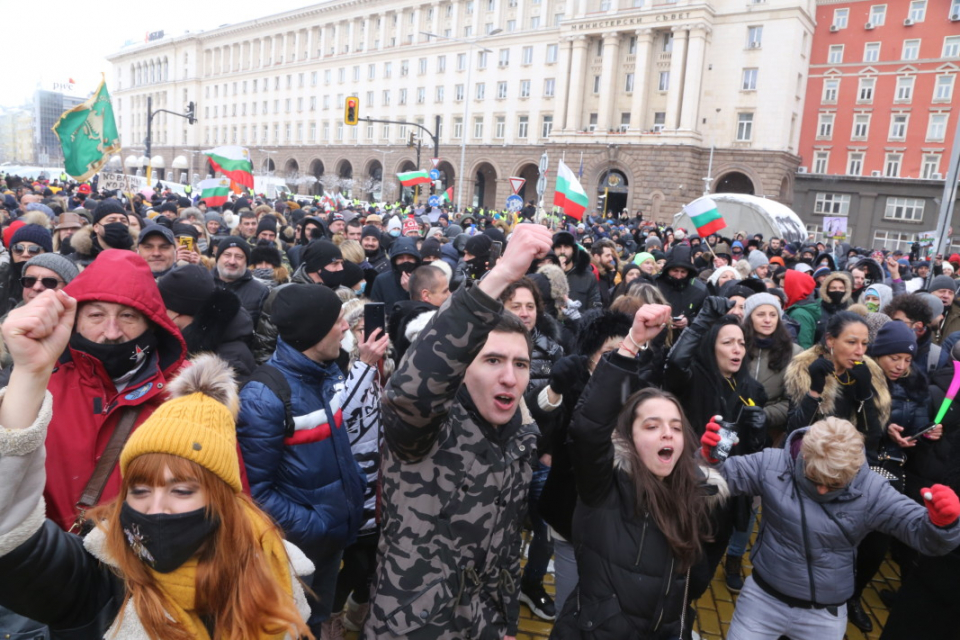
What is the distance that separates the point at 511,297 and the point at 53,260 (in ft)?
8.99

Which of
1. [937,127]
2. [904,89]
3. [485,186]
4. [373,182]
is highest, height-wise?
[904,89]

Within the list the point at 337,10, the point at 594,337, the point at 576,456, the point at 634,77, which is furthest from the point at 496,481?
the point at 337,10

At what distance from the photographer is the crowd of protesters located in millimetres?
1577

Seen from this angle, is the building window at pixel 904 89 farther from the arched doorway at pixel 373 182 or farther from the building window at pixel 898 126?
the arched doorway at pixel 373 182

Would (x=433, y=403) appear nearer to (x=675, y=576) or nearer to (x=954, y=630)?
(x=675, y=576)

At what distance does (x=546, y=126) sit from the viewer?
4447 cm

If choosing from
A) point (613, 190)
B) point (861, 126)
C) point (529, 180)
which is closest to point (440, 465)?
point (613, 190)

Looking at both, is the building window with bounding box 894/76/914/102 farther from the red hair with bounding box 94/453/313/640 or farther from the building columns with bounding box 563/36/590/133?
the red hair with bounding box 94/453/313/640

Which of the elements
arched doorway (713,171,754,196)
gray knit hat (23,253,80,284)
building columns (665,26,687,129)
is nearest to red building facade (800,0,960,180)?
arched doorway (713,171,754,196)

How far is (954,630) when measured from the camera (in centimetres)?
317

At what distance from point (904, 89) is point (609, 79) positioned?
18958mm

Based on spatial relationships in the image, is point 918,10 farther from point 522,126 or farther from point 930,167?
point 522,126

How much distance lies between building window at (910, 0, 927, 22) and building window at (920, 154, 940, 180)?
350 inches

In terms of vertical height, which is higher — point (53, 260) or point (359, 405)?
point (53, 260)
